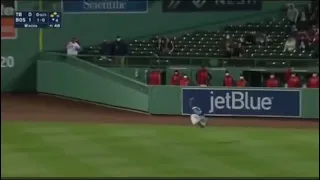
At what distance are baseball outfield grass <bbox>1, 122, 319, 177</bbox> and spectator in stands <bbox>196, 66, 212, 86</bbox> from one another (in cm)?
591

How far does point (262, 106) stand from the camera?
1758 cm

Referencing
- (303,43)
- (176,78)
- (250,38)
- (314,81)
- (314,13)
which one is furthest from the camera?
(314,13)

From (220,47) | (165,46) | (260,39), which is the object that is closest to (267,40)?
(260,39)

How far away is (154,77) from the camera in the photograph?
61.4ft

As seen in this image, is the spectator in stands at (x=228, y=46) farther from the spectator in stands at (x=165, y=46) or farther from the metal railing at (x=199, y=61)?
the spectator in stands at (x=165, y=46)

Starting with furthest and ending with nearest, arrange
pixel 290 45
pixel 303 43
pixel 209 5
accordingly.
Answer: pixel 209 5, pixel 290 45, pixel 303 43

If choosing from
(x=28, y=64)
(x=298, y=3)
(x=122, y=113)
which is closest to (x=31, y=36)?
(x=28, y=64)

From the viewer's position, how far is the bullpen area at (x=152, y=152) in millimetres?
8938

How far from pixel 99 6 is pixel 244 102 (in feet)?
28.5

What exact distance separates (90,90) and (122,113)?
6.65ft

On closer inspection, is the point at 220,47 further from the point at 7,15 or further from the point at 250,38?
the point at 7,15

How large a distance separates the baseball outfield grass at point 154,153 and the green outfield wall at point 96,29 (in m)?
12.0

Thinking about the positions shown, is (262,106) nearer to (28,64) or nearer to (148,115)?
(148,115)

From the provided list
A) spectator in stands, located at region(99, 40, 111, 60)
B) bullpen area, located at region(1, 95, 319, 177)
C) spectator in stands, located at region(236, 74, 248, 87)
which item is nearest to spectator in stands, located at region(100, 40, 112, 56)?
spectator in stands, located at region(99, 40, 111, 60)
